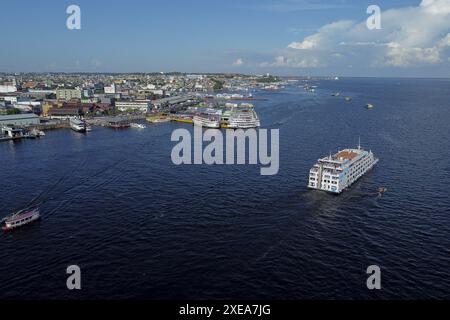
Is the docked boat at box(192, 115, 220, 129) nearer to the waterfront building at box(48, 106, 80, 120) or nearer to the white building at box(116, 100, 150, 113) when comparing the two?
the white building at box(116, 100, 150, 113)

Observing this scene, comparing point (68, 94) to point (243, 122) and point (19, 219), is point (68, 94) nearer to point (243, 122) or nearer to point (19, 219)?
point (243, 122)

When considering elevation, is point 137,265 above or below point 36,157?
below

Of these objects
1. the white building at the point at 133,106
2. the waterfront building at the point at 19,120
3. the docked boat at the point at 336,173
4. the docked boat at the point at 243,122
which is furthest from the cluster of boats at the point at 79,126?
the docked boat at the point at 336,173

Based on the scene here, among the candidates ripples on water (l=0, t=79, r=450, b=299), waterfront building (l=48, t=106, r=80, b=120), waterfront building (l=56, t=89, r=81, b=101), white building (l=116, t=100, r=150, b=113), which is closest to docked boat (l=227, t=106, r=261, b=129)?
ripples on water (l=0, t=79, r=450, b=299)

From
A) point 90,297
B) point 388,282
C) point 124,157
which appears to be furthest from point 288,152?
point 90,297

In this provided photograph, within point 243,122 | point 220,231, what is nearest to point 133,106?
point 243,122

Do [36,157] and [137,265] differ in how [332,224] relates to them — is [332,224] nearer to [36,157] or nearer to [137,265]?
[137,265]

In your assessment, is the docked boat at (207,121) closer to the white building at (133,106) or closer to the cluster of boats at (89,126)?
the cluster of boats at (89,126)
